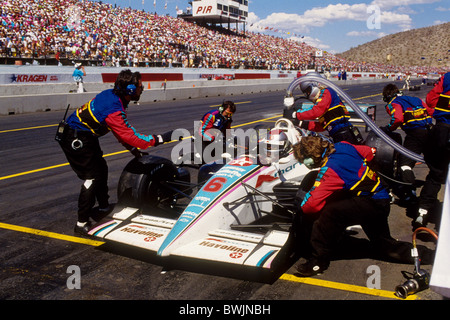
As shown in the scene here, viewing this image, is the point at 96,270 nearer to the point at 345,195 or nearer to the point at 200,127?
the point at 345,195

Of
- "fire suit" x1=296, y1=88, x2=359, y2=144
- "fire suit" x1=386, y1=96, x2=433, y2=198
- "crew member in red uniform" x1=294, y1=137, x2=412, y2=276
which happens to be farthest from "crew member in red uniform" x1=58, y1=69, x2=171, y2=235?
"fire suit" x1=386, y1=96, x2=433, y2=198

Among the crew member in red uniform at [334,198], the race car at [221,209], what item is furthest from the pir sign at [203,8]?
the crew member in red uniform at [334,198]

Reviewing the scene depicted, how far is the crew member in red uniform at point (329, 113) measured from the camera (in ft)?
21.5

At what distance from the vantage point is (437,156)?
5102 mm

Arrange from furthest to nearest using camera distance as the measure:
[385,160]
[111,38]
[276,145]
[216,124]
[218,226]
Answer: [111,38], [216,124], [385,160], [276,145], [218,226]

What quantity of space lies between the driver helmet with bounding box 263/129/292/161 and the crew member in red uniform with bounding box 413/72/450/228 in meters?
1.77

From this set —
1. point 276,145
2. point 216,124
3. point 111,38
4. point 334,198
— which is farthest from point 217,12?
point 334,198

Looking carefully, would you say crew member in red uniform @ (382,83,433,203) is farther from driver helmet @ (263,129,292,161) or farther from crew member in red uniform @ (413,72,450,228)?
driver helmet @ (263,129,292,161)

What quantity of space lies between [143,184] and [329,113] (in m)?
3.29

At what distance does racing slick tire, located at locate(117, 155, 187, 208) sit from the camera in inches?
200

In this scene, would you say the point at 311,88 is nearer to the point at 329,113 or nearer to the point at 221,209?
the point at 329,113

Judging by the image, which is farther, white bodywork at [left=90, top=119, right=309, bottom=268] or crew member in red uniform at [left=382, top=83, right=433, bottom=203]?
crew member in red uniform at [left=382, top=83, right=433, bottom=203]

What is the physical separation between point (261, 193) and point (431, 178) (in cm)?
225

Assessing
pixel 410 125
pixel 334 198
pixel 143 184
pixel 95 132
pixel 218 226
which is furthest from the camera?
pixel 410 125
